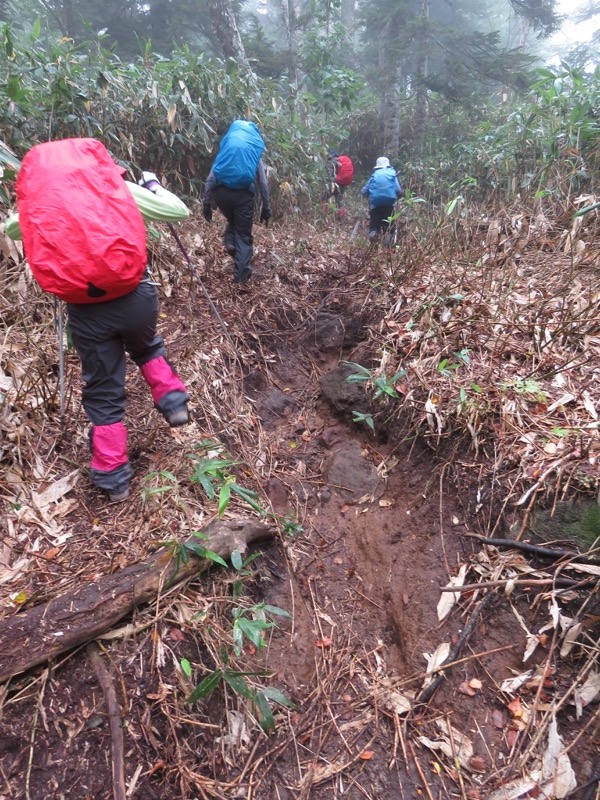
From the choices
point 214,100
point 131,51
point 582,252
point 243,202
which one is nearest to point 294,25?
point 131,51

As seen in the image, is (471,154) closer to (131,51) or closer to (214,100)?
(214,100)

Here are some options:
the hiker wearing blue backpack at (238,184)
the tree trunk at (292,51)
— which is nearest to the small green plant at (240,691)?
the hiker wearing blue backpack at (238,184)

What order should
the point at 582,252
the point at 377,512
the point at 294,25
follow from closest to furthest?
the point at 377,512 → the point at 582,252 → the point at 294,25

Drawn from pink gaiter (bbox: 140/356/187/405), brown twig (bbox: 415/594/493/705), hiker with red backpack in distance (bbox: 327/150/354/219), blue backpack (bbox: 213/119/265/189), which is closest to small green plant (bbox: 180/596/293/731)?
brown twig (bbox: 415/594/493/705)

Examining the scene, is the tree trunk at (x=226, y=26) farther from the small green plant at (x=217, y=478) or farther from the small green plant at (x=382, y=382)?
the small green plant at (x=217, y=478)

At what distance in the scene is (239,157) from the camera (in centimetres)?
441

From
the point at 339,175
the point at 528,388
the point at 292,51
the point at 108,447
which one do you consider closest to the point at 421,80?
the point at 292,51

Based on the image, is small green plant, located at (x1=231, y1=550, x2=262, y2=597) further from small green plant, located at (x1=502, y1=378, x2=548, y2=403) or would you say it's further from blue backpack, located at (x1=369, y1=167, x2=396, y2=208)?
blue backpack, located at (x1=369, y1=167, x2=396, y2=208)

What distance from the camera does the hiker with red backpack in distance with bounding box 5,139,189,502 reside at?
1.83m

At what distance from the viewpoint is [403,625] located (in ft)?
7.56

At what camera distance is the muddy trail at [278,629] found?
1.70 metres

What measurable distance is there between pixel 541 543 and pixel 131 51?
16.5 metres

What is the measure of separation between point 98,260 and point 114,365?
2.07 feet

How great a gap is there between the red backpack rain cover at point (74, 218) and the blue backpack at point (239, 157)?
2734mm
